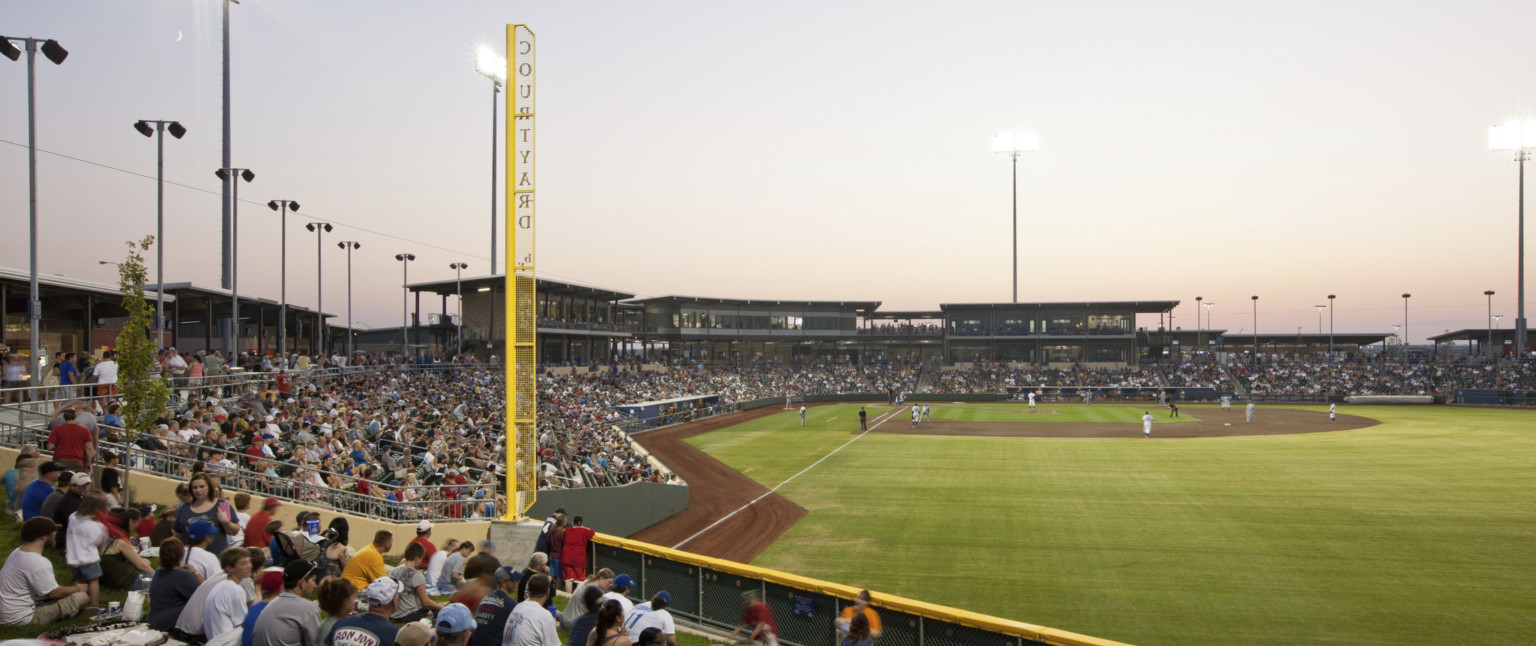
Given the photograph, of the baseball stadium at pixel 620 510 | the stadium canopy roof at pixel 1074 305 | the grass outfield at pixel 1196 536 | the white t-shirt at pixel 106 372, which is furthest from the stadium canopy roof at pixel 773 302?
the white t-shirt at pixel 106 372

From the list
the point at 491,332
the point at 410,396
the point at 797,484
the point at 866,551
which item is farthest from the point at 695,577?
the point at 491,332

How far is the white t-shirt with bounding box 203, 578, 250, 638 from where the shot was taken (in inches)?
263

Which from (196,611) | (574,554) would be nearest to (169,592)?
(196,611)

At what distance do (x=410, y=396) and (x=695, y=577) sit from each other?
19.5 meters

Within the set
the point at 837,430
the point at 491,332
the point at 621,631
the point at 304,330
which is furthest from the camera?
the point at 304,330

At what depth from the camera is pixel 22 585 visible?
7711 mm

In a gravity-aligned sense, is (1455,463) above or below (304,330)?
below

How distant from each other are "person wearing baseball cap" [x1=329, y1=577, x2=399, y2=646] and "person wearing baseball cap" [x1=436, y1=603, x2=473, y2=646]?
1.24ft

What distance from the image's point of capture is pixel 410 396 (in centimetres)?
2733

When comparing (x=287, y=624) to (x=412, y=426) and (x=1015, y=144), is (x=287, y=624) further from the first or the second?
(x=1015, y=144)

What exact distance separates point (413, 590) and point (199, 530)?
220 centimetres

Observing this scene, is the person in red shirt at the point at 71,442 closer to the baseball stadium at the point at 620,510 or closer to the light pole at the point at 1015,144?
the baseball stadium at the point at 620,510

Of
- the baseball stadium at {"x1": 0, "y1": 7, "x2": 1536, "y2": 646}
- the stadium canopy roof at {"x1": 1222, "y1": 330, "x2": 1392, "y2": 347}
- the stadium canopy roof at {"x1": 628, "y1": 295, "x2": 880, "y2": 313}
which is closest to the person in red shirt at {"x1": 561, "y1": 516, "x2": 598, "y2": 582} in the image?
the baseball stadium at {"x1": 0, "y1": 7, "x2": 1536, "y2": 646}

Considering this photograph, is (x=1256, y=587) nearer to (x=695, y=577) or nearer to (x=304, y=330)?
(x=695, y=577)
